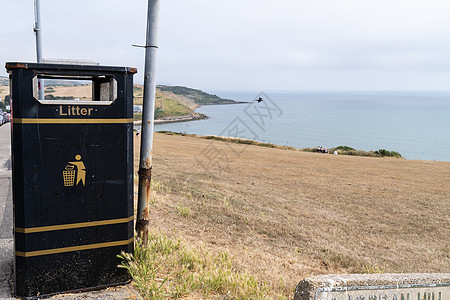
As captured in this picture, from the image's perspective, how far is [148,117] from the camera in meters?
4.50

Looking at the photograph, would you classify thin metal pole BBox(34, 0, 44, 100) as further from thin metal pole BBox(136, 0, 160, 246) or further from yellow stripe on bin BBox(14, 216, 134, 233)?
yellow stripe on bin BBox(14, 216, 134, 233)

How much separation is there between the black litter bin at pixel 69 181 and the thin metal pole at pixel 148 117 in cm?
64

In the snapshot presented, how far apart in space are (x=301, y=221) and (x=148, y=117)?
5338 mm

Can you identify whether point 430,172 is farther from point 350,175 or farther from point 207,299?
point 207,299

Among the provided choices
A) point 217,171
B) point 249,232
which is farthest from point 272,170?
point 249,232

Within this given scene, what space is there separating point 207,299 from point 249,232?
3.48 m

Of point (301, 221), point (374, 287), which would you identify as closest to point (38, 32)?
point (301, 221)

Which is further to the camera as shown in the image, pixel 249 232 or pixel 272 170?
pixel 272 170

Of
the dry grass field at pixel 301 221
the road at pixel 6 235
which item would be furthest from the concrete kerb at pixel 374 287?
the road at pixel 6 235

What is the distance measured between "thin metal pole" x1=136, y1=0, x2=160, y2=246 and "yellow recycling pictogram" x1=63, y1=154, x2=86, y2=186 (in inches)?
35.6

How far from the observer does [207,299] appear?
376 cm

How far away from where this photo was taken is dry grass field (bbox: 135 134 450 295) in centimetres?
617

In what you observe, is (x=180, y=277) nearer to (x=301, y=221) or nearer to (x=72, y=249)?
(x=72, y=249)

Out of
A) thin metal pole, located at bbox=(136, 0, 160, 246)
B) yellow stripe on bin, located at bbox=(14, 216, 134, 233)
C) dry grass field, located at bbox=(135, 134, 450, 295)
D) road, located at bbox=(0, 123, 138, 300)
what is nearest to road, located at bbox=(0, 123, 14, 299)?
road, located at bbox=(0, 123, 138, 300)
